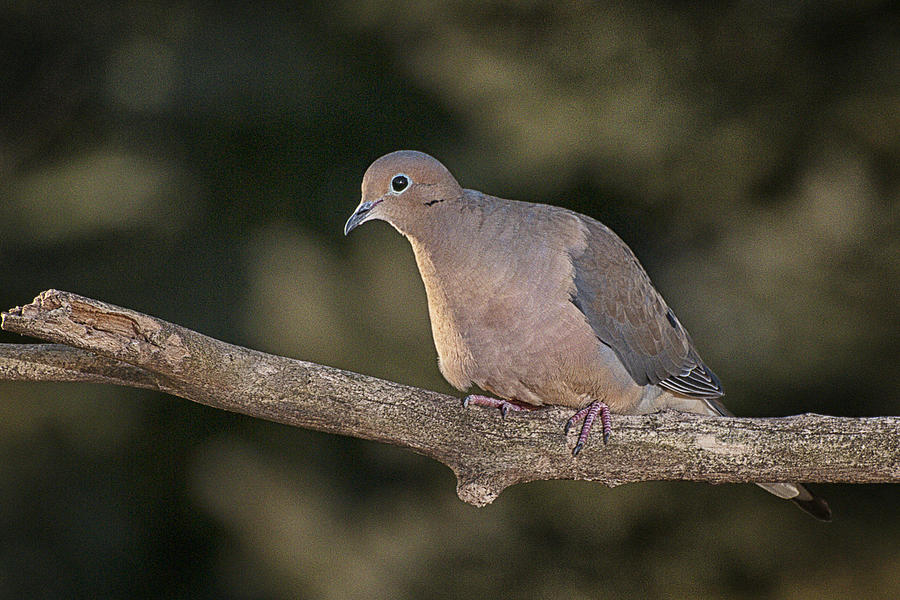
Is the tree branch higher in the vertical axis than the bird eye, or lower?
lower

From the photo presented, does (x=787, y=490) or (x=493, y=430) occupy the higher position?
(x=787, y=490)

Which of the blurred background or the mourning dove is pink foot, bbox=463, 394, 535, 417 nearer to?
the mourning dove

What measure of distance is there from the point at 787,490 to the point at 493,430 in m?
0.96

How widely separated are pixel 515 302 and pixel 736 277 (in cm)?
208

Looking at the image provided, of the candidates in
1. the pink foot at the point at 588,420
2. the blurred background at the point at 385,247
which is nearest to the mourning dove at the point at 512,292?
the pink foot at the point at 588,420

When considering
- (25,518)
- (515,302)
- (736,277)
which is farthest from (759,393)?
(25,518)

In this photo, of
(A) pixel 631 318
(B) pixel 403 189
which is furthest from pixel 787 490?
(B) pixel 403 189

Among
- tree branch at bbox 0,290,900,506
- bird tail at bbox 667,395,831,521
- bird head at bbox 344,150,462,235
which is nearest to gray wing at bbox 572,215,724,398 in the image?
bird tail at bbox 667,395,831,521

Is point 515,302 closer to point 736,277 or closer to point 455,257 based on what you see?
point 455,257

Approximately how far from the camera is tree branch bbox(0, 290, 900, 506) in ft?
6.12

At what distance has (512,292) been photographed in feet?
6.63

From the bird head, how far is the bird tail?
92 centimetres

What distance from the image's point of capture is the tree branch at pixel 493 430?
186cm

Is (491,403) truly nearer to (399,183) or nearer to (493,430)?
(493,430)
